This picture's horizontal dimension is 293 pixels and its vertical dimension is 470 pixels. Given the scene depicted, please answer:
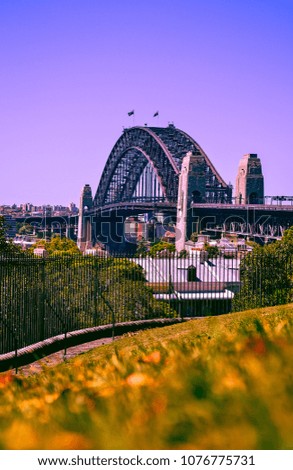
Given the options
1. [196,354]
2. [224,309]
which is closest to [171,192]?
[224,309]

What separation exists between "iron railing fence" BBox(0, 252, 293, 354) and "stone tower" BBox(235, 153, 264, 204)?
63.1 meters

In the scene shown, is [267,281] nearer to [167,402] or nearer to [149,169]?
[167,402]

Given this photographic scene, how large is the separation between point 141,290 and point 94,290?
2.61 m

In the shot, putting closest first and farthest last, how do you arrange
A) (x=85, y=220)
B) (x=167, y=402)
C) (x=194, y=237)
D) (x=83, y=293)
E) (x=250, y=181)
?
(x=167, y=402) → (x=83, y=293) → (x=194, y=237) → (x=250, y=181) → (x=85, y=220)

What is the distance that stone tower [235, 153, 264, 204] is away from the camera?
8250 centimetres

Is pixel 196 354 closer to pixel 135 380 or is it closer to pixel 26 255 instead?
pixel 135 380

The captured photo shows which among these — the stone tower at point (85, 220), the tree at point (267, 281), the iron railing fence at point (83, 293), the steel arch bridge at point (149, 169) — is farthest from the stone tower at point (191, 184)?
the tree at point (267, 281)

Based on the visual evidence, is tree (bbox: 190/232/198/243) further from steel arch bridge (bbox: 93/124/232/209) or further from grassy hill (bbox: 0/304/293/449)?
grassy hill (bbox: 0/304/293/449)

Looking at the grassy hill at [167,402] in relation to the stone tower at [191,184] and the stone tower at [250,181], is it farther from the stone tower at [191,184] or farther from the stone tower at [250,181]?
the stone tower at [250,181]

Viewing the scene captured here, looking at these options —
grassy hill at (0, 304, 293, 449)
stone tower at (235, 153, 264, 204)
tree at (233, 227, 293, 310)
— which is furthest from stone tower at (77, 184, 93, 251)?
grassy hill at (0, 304, 293, 449)

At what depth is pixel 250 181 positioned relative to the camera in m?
82.8

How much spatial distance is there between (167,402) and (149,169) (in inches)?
4559

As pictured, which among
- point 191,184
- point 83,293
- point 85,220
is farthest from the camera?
point 85,220


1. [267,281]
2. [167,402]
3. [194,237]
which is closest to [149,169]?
[194,237]
